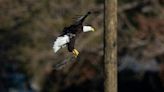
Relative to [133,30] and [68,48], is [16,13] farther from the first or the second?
[68,48]

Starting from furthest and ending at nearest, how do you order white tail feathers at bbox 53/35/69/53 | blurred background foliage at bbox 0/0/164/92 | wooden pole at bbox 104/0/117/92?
blurred background foliage at bbox 0/0/164/92 < wooden pole at bbox 104/0/117/92 < white tail feathers at bbox 53/35/69/53

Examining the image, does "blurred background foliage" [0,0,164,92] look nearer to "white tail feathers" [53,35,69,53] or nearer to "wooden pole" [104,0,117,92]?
"wooden pole" [104,0,117,92]

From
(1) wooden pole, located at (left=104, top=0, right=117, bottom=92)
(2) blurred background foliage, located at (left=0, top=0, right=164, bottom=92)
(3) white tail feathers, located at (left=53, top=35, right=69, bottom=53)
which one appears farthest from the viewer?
(2) blurred background foliage, located at (left=0, top=0, right=164, bottom=92)

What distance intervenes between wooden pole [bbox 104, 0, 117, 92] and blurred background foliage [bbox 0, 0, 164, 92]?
10.9 metres

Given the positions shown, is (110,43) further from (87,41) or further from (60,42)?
(87,41)

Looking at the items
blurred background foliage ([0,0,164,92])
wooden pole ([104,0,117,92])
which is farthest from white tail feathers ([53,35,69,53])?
blurred background foliage ([0,0,164,92])

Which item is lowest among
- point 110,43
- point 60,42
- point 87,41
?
point 87,41

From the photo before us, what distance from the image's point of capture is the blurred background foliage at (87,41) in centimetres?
1806

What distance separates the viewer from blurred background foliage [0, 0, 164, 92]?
18062 mm

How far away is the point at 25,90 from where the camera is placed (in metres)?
24.0

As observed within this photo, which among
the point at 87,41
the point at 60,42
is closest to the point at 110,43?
the point at 60,42

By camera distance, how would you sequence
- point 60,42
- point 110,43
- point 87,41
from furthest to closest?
point 87,41 < point 110,43 < point 60,42

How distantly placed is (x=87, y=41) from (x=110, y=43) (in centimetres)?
1228

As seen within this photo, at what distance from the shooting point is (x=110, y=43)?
661 centimetres
